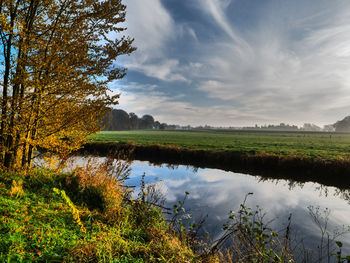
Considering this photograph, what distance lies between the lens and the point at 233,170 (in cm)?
1692

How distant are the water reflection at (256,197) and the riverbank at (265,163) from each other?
2.03m

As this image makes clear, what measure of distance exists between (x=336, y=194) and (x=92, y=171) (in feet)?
48.8

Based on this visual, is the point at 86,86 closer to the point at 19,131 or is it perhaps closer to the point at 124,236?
the point at 19,131

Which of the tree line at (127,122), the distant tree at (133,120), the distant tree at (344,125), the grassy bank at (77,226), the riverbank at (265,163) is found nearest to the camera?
the grassy bank at (77,226)

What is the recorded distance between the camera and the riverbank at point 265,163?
47.4 ft

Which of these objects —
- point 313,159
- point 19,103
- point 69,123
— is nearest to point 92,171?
point 69,123

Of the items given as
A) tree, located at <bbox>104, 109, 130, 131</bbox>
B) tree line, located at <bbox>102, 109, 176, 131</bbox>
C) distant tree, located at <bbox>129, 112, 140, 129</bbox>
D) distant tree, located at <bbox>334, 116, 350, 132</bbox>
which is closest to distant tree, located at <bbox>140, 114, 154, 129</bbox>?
tree line, located at <bbox>102, 109, 176, 131</bbox>

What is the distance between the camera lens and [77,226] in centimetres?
405

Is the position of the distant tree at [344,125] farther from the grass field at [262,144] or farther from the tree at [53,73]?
the tree at [53,73]

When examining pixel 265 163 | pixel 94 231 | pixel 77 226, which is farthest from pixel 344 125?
pixel 77 226

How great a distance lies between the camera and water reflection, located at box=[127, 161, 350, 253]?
23.8 feet

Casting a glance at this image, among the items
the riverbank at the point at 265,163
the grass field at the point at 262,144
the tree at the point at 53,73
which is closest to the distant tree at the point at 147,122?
the grass field at the point at 262,144

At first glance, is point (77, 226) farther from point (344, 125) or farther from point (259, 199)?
point (344, 125)

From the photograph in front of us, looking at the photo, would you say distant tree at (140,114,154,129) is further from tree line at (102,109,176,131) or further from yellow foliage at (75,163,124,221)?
yellow foliage at (75,163,124,221)
